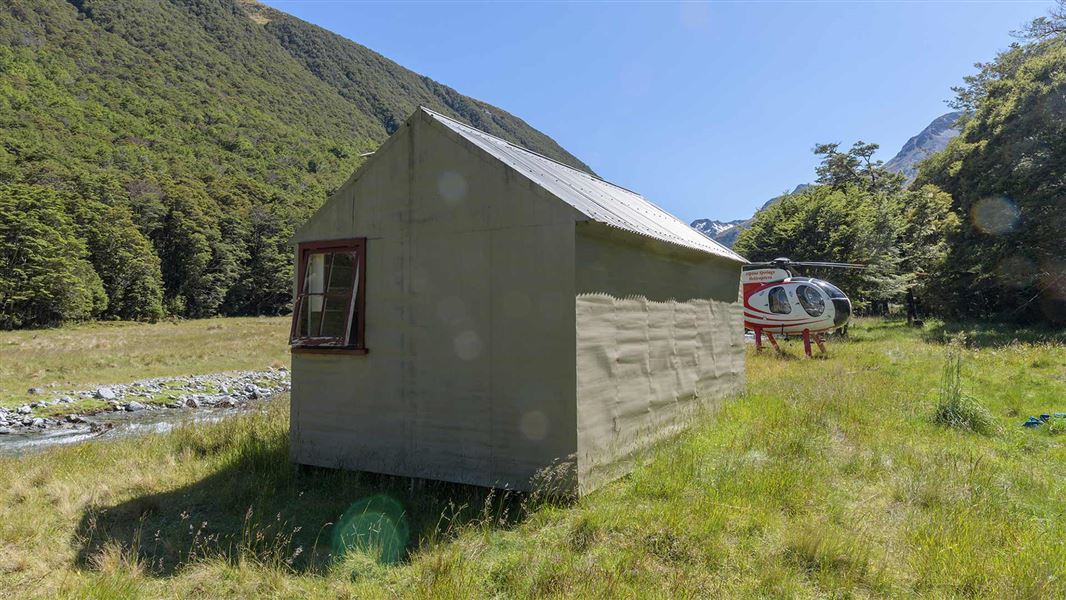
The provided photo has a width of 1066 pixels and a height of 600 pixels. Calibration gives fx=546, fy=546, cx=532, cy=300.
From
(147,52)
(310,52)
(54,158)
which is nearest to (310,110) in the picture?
(147,52)

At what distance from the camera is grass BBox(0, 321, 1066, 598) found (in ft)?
13.2

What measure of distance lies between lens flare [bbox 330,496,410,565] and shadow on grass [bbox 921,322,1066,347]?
57.9 ft

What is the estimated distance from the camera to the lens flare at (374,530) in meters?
4.84

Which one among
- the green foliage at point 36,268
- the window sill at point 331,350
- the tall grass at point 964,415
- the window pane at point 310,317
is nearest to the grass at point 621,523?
the tall grass at point 964,415

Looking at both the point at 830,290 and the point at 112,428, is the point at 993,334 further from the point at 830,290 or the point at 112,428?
the point at 112,428

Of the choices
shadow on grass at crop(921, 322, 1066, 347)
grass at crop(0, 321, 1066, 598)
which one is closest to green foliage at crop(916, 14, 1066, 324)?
shadow on grass at crop(921, 322, 1066, 347)

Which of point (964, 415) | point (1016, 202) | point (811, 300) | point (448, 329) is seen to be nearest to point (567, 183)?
point (448, 329)

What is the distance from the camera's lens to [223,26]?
14725 centimetres

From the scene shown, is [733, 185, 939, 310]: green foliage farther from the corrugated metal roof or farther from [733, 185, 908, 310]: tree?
the corrugated metal roof

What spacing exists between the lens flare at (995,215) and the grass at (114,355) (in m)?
33.1

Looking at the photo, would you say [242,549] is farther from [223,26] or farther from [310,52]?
[310,52]

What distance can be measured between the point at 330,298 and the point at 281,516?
2.59m

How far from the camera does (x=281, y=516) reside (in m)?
5.96

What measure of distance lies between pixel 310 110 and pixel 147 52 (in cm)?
3354
